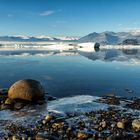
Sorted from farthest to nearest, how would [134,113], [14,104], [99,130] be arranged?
[14,104], [134,113], [99,130]

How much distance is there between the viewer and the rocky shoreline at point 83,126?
12.7 m

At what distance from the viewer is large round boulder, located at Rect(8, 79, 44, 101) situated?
819 inches

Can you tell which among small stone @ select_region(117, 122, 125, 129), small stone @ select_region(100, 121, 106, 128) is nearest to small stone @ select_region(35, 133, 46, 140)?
small stone @ select_region(100, 121, 106, 128)

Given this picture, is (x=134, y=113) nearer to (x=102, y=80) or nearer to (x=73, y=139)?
(x=73, y=139)

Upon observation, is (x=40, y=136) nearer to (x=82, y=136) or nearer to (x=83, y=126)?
(x=82, y=136)

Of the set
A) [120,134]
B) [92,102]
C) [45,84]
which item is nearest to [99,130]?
[120,134]

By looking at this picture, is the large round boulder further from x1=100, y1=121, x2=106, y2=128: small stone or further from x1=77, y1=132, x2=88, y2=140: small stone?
x1=77, y1=132, x2=88, y2=140: small stone

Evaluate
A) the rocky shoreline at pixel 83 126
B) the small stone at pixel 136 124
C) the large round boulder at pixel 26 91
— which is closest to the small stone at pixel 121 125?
the rocky shoreline at pixel 83 126

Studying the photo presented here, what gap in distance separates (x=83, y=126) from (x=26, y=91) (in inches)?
304

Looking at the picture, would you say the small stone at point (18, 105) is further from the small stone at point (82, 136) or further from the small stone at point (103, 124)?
the small stone at point (82, 136)

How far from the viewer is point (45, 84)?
2931cm

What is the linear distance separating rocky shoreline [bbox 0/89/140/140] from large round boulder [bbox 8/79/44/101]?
Answer: 2.73 m

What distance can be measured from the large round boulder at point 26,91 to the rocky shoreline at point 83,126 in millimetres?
2726

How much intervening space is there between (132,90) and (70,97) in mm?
6170
